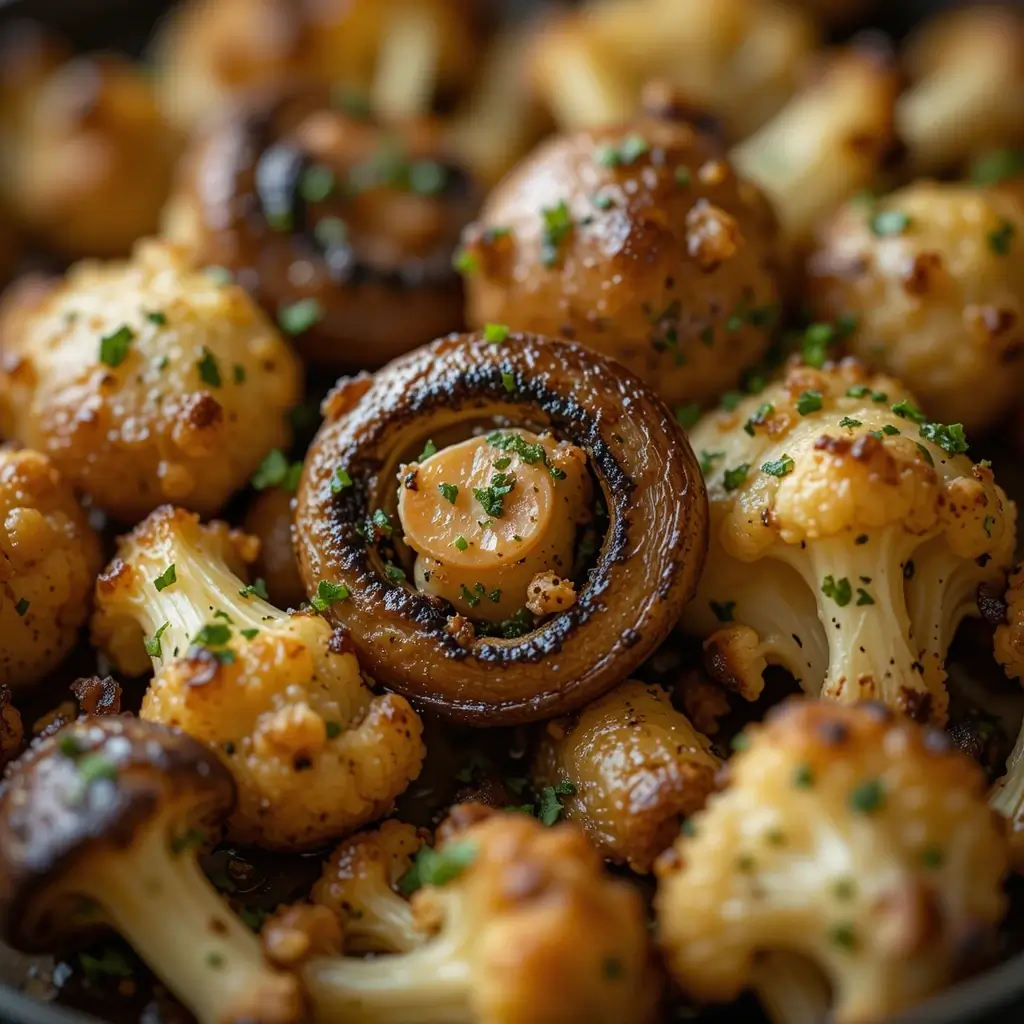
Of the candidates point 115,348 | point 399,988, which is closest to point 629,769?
point 399,988

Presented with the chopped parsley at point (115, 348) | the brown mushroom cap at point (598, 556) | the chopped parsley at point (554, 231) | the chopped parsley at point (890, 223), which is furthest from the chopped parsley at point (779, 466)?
the chopped parsley at point (115, 348)

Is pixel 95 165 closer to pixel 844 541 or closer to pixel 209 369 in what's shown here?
pixel 209 369

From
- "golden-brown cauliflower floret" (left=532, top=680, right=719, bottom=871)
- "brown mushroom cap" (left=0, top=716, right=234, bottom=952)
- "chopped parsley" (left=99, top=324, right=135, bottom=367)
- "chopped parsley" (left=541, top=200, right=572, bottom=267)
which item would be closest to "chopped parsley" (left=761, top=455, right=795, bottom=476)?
"golden-brown cauliflower floret" (left=532, top=680, right=719, bottom=871)

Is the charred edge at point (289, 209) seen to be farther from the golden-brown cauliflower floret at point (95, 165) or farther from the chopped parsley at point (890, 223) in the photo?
the chopped parsley at point (890, 223)

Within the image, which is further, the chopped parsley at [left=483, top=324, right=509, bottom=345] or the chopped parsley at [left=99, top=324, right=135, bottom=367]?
the chopped parsley at [left=99, top=324, right=135, bottom=367]

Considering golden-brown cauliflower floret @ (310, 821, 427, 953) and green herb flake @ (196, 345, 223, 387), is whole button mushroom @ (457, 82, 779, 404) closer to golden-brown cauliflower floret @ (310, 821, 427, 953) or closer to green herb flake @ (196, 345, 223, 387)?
green herb flake @ (196, 345, 223, 387)

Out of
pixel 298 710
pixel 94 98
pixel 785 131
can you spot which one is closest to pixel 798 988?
pixel 298 710

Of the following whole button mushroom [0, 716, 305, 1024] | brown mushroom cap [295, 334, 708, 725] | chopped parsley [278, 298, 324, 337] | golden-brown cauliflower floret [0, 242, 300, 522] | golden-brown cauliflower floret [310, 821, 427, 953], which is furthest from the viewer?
chopped parsley [278, 298, 324, 337]
